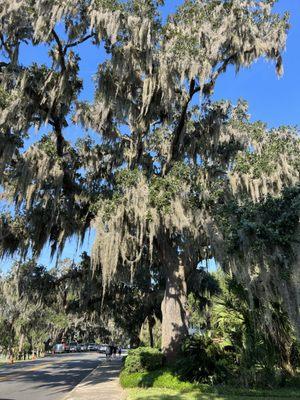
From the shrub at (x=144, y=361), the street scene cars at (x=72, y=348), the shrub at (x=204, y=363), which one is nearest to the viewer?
the shrub at (x=204, y=363)

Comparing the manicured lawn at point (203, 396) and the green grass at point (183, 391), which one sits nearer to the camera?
the manicured lawn at point (203, 396)

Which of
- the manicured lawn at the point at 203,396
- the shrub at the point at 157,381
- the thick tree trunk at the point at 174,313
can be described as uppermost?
the thick tree trunk at the point at 174,313

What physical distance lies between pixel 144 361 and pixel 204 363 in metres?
2.95

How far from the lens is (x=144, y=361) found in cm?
1475

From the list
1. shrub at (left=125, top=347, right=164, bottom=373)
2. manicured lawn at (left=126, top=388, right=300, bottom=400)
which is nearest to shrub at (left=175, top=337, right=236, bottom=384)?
manicured lawn at (left=126, top=388, right=300, bottom=400)

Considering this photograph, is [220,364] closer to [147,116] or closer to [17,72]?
[147,116]

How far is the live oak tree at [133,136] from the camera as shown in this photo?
12703mm

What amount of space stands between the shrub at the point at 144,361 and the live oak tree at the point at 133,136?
58 cm

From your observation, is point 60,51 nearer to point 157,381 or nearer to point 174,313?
point 174,313

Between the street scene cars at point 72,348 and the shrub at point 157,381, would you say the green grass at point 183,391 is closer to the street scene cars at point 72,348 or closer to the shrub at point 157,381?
the shrub at point 157,381

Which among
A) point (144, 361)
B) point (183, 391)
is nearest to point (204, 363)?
point (183, 391)

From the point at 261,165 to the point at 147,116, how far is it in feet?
14.3

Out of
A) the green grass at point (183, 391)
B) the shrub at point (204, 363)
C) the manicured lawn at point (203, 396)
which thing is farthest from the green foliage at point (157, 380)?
the manicured lawn at point (203, 396)

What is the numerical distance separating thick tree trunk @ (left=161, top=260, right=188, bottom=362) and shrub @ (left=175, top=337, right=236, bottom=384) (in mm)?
1004
